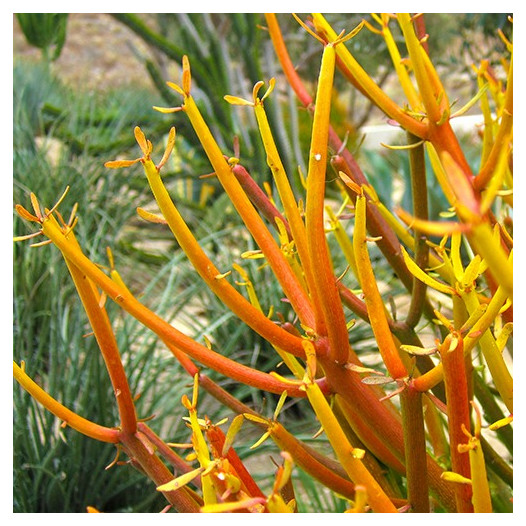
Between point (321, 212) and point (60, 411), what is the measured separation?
5.7 inches

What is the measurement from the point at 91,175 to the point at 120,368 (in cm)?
177

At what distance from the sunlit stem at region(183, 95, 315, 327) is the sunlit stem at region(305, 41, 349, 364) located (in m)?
0.02

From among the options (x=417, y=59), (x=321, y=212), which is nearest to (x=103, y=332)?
(x=321, y=212)

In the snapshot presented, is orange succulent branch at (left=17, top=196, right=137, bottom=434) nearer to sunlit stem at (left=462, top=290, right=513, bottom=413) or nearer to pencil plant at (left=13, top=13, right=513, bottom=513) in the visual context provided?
pencil plant at (left=13, top=13, right=513, bottom=513)

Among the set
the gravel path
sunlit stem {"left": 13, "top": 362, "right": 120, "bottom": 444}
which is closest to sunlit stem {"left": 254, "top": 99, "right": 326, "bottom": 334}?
sunlit stem {"left": 13, "top": 362, "right": 120, "bottom": 444}

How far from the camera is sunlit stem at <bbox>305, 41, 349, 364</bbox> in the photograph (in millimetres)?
295

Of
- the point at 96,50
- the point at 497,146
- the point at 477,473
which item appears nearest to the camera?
the point at 477,473

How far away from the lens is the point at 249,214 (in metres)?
0.31

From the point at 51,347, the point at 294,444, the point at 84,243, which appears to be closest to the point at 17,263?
the point at 84,243

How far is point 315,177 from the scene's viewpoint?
30cm

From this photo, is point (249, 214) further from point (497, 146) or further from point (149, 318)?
point (497, 146)

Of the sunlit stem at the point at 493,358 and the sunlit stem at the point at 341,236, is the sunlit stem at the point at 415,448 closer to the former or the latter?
the sunlit stem at the point at 493,358

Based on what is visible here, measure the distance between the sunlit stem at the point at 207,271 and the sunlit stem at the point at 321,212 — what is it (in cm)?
2
